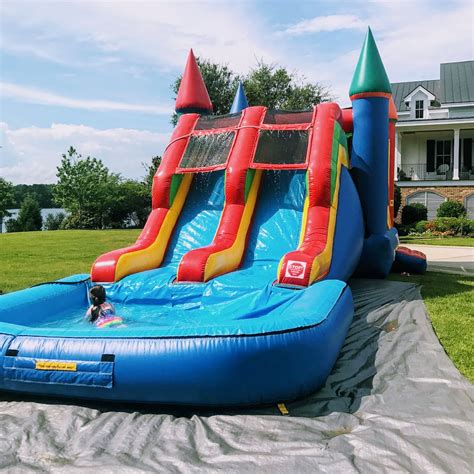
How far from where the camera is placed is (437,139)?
21.0m

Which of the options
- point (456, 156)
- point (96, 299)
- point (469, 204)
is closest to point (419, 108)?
point (456, 156)

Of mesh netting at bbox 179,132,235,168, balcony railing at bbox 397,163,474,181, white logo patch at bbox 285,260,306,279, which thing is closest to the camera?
white logo patch at bbox 285,260,306,279

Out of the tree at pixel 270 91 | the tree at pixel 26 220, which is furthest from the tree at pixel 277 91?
the tree at pixel 26 220

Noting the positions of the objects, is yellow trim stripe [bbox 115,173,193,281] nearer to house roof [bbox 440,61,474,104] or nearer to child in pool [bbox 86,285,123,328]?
child in pool [bbox 86,285,123,328]

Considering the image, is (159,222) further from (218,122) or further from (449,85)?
(449,85)

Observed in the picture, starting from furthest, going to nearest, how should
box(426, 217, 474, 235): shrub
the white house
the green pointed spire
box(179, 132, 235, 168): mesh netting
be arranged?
the white house, box(426, 217, 474, 235): shrub, the green pointed spire, box(179, 132, 235, 168): mesh netting

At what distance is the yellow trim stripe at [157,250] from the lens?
5707mm

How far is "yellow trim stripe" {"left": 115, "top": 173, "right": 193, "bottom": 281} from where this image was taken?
5.71m

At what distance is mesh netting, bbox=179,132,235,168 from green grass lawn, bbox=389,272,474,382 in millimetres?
3151

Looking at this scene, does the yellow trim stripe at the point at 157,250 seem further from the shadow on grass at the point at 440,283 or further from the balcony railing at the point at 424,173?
the balcony railing at the point at 424,173

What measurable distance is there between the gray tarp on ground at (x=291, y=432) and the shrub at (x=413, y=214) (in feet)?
50.4

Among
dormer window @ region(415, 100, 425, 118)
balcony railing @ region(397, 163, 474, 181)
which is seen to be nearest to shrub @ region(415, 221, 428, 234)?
balcony railing @ region(397, 163, 474, 181)

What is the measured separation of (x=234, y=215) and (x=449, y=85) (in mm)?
18621

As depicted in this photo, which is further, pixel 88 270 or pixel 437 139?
pixel 437 139
